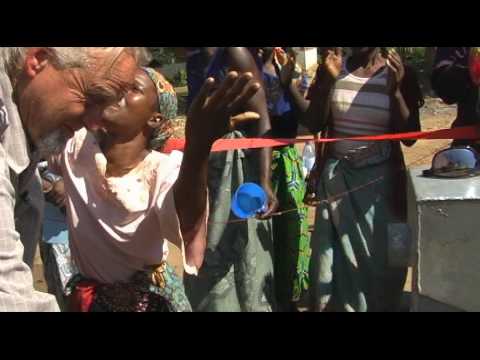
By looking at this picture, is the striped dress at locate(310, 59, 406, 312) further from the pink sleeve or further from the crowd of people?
the pink sleeve

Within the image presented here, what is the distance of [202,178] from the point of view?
2.60 metres

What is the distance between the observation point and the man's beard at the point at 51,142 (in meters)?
2.50

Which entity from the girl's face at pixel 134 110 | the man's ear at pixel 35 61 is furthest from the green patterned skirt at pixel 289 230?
the man's ear at pixel 35 61

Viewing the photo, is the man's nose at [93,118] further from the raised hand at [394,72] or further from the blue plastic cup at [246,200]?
the raised hand at [394,72]

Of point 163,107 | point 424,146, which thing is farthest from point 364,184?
point 424,146

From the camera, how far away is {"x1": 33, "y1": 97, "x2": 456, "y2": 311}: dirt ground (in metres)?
5.53

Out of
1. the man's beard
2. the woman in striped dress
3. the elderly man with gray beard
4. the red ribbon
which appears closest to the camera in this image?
the elderly man with gray beard

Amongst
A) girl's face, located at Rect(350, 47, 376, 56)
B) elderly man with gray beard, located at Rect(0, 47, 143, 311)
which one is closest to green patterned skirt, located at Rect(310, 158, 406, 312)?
girl's face, located at Rect(350, 47, 376, 56)

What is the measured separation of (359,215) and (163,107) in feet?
4.65

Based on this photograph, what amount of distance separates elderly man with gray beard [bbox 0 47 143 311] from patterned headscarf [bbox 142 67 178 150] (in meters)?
0.38

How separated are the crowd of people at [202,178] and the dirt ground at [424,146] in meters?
0.54
